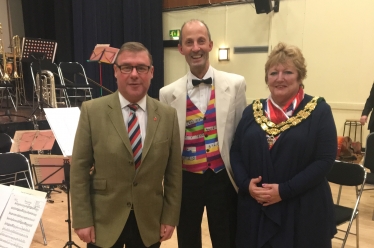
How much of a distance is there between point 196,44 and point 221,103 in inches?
14.4

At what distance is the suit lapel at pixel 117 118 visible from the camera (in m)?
1.54

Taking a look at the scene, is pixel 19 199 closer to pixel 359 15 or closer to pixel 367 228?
pixel 367 228

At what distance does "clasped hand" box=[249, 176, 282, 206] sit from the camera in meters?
1.70

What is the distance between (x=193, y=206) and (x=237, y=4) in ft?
21.5

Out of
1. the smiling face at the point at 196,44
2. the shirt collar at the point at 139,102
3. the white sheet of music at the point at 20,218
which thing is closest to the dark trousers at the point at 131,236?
the white sheet of music at the point at 20,218

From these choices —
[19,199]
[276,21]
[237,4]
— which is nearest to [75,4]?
[237,4]

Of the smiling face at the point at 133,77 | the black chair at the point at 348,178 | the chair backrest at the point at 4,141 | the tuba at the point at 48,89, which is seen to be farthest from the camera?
the tuba at the point at 48,89

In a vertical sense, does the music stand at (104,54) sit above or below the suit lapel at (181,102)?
above

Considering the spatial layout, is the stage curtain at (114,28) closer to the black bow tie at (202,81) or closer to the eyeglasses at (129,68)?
the black bow tie at (202,81)

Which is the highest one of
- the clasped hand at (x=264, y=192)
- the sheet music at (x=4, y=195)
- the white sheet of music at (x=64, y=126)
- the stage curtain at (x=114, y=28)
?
the stage curtain at (x=114, y=28)

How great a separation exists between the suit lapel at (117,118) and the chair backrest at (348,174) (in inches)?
75.0

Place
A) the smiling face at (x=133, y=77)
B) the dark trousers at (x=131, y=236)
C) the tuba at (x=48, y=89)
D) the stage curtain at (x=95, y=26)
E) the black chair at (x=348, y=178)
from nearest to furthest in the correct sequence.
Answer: the smiling face at (x=133, y=77) → the dark trousers at (x=131, y=236) → the black chair at (x=348, y=178) → the tuba at (x=48, y=89) → the stage curtain at (x=95, y=26)

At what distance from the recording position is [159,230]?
1700 millimetres

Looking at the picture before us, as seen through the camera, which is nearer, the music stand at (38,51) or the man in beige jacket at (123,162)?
the man in beige jacket at (123,162)
